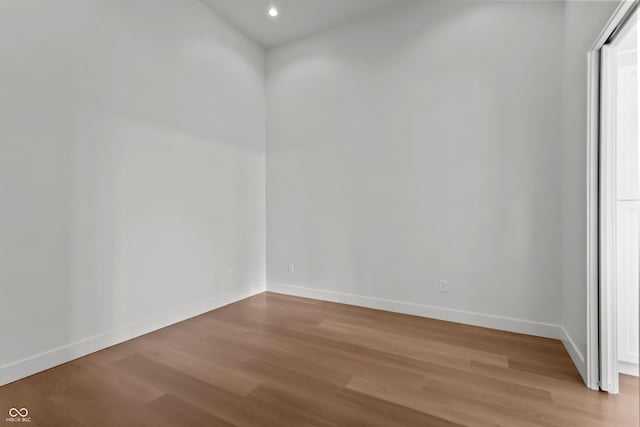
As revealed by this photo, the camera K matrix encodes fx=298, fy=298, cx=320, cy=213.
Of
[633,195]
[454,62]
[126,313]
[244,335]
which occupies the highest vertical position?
[454,62]

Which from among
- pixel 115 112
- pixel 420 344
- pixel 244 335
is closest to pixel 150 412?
pixel 244 335

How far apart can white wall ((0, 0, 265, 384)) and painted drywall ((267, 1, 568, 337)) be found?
829 millimetres

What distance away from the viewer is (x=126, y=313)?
2.68 m

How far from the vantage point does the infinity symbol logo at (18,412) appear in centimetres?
166

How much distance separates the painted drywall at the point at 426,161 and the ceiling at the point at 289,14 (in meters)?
0.16

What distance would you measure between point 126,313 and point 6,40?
220 centimetres

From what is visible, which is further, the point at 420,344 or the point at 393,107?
the point at 393,107

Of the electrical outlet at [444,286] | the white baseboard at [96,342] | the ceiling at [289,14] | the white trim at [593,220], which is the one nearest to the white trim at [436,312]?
the electrical outlet at [444,286]

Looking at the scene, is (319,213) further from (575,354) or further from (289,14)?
(575,354)

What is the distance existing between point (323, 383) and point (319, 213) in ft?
7.18

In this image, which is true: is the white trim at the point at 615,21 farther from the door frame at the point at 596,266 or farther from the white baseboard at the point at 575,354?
the white baseboard at the point at 575,354

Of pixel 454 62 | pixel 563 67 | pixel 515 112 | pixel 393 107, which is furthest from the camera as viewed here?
pixel 393 107

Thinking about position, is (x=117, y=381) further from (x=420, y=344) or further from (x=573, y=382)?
(x=573, y=382)

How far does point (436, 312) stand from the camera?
3125 mm
